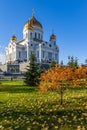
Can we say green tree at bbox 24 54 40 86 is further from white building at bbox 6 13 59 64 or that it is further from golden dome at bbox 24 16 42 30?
golden dome at bbox 24 16 42 30

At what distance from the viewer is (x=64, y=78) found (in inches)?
680

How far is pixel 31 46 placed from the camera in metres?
107

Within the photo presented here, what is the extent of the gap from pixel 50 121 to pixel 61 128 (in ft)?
4.22

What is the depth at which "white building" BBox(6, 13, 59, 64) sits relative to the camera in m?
105

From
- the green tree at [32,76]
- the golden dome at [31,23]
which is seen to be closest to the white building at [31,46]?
the golden dome at [31,23]

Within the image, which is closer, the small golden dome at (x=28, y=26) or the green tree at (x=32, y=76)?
the green tree at (x=32, y=76)

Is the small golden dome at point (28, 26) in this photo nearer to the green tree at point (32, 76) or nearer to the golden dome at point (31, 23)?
the golden dome at point (31, 23)

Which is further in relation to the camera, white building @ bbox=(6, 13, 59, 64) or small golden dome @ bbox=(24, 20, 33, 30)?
white building @ bbox=(6, 13, 59, 64)

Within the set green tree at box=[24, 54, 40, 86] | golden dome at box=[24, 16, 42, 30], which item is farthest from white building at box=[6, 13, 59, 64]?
green tree at box=[24, 54, 40, 86]

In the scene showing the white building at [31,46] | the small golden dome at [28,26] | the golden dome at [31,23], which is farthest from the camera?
the white building at [31,46]

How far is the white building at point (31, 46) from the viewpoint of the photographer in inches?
4149

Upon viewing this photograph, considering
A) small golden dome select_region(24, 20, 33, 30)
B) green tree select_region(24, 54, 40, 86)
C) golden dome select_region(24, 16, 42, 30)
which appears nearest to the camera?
green tree select_region(24, 54, 40, 86)

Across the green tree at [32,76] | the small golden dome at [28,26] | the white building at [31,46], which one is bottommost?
the green tree at [32,76]

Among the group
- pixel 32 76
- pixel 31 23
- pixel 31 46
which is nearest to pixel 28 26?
pixel 31 23
